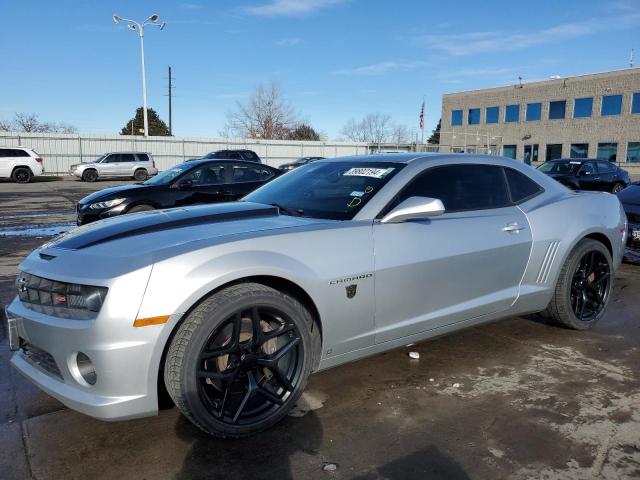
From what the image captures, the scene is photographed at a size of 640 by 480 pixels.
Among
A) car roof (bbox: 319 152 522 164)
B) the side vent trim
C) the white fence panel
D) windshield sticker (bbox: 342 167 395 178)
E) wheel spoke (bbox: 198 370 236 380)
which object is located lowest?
wheel spoke (bbox: 198 370 236 380)

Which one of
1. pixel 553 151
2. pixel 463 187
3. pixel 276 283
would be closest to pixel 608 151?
pixel 553 151

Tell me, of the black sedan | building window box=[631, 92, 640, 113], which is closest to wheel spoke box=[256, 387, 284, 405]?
the black sedan

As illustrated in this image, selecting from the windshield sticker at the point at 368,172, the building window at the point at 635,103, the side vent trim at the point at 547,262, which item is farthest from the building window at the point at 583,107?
the windshield sticker at the point at 368,172

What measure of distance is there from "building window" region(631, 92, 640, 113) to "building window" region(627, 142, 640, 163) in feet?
7.98

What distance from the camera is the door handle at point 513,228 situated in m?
3.75

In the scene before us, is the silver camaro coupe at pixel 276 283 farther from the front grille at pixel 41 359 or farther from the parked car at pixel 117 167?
→ the parked car at pixel 117 167

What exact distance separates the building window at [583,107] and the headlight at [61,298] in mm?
46115

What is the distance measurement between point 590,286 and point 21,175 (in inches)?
1054

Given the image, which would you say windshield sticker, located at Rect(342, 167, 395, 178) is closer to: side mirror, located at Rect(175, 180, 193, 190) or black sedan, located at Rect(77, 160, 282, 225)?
black sedan, located at Rect(77, 160, 282, 225)

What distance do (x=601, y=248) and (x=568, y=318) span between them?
27.5 inches

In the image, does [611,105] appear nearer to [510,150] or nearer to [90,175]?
[510,150]

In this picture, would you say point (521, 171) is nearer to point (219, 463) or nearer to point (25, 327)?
point (219, 463)

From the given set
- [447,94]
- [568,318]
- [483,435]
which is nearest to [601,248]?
[568,318]

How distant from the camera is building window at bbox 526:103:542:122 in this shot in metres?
44.4
